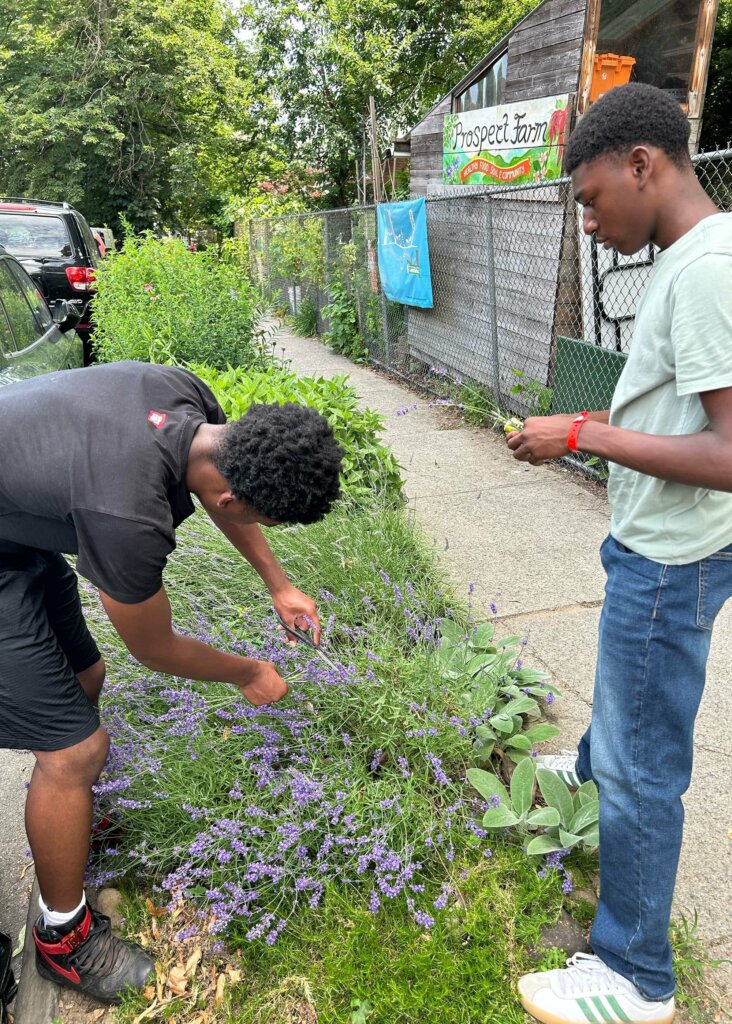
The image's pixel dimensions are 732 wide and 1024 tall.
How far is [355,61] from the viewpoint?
62.0ft


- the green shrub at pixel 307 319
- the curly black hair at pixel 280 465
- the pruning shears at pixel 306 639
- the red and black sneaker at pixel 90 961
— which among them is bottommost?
the green shrub at pixel 307 319

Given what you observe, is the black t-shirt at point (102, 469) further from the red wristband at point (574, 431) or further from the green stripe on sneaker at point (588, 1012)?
the green stripe on sneaker at point (588, 1012)

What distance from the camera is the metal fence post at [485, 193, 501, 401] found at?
6.48 m

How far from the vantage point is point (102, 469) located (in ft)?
5.36

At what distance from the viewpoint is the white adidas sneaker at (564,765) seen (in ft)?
7.98

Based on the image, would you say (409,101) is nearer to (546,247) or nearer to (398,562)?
(546,247)

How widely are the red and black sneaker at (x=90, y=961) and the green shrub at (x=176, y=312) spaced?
372 centimetres

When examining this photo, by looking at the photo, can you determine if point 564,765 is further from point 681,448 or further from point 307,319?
point 307,319

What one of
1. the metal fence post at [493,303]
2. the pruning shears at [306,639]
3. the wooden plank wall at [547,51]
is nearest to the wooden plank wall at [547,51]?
the wooden plank wall at [547,51]

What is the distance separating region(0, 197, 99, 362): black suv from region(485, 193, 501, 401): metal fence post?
5444mm

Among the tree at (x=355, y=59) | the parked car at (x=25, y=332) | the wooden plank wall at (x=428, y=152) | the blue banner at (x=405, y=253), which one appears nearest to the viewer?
the parked car at (x=25, y=332)

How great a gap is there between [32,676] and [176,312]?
4243 millimetres

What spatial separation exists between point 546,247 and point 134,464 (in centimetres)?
517

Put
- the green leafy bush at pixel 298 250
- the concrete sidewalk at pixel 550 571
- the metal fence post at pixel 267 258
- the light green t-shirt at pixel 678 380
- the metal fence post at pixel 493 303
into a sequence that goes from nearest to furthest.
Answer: the light green t-shirt at pixel 678 380, the concrete sidewalk at pixel 550 571, the metal fence post at pixel 493 303, the green leafy bush at pixel 298 250, the metal fence post at pixel 267 258
